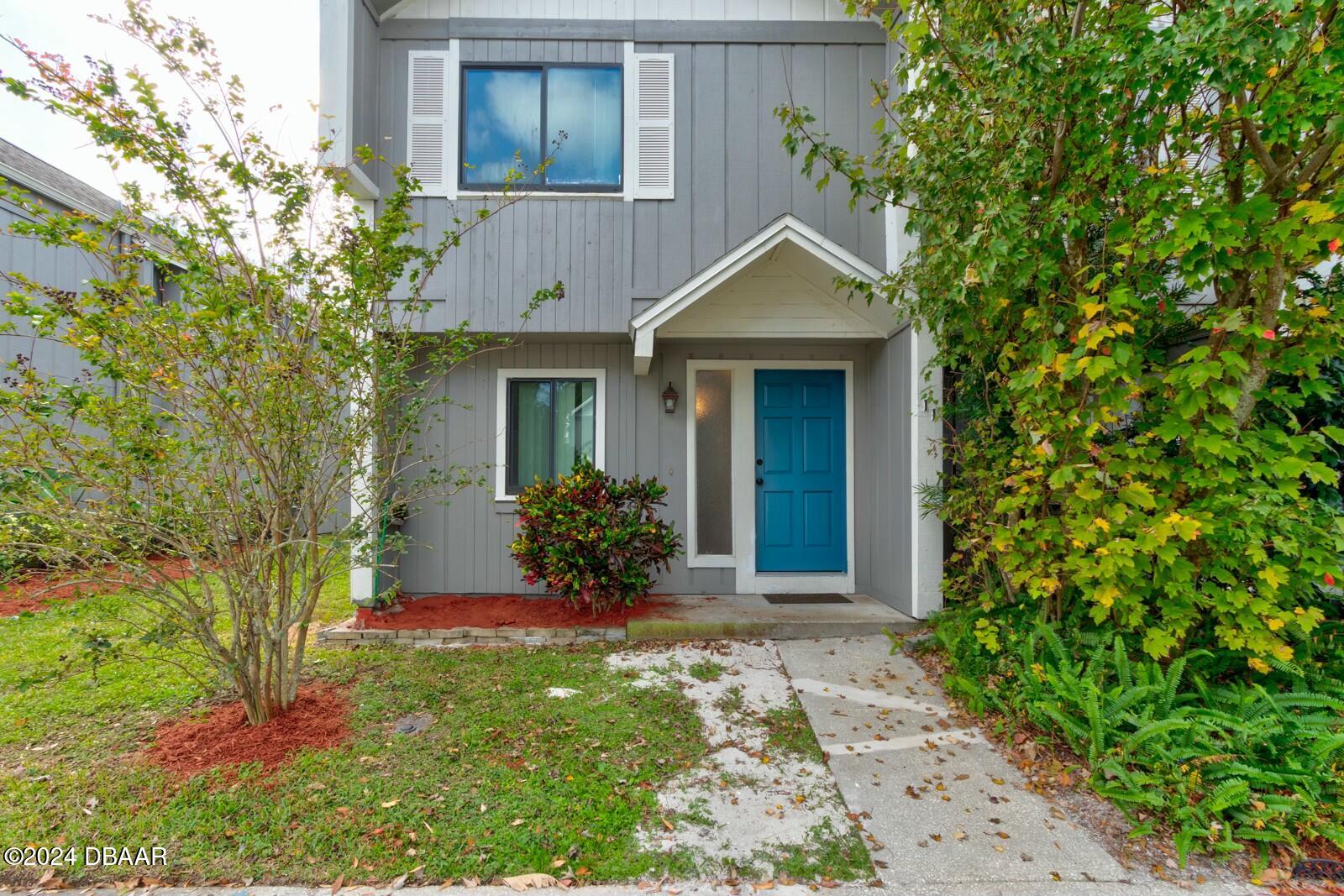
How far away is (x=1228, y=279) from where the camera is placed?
2.95 meters

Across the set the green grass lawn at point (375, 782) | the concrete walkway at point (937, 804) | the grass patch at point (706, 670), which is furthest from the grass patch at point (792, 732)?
the grass patch at point (706, 670)

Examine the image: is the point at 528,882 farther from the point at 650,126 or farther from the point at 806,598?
the point at 650,126

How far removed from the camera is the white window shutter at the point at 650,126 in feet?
17.5

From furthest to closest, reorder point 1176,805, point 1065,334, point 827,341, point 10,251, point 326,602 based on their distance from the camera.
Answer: point 10,251 → point 326,602 → point 827,341 → point 1065,334 → point 1176,805

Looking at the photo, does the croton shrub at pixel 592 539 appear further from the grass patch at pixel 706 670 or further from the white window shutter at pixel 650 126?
the white window shutter at pixel 650 126

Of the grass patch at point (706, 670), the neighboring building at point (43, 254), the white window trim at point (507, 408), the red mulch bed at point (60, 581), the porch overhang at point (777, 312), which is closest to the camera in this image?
the red mulch bed at point (60, 581)

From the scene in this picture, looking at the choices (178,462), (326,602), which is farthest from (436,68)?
(326,602)

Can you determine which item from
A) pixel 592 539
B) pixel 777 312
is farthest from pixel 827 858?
pixel 777 312

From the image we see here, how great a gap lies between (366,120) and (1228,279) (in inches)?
248

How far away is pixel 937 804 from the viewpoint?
259 cm

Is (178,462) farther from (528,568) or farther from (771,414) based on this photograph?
(771,414)

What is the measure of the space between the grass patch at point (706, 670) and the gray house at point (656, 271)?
1449mm

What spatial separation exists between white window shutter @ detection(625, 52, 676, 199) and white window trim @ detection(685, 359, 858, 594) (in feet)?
5.50

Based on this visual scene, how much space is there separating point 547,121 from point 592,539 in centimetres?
392
